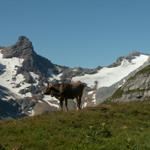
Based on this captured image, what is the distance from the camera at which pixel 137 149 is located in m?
24.8

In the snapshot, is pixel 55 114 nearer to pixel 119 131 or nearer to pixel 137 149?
pixel 119 131

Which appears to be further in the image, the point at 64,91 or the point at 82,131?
the point at 64,91

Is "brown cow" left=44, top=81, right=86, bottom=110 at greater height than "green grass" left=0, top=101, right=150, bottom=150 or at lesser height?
greater

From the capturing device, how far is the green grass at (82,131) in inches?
1075

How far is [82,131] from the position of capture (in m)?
32.1

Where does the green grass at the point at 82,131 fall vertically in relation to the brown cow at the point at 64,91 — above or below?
below

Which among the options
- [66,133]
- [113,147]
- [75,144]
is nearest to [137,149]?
[113,147]

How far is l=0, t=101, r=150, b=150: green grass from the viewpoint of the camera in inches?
1075

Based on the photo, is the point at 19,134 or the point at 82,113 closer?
the point at 19,134

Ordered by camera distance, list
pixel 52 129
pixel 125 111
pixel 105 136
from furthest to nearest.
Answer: pixel 125 111 < pixel 52 129 < pixel 105 136

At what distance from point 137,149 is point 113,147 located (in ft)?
6.37

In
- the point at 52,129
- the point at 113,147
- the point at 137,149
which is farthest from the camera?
the point at 52,129

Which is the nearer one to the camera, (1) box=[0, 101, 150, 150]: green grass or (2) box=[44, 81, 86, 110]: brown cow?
(1) box=[0, 101, 150, 150]: green grass

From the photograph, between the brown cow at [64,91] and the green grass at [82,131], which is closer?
the green grass at [82,131]
